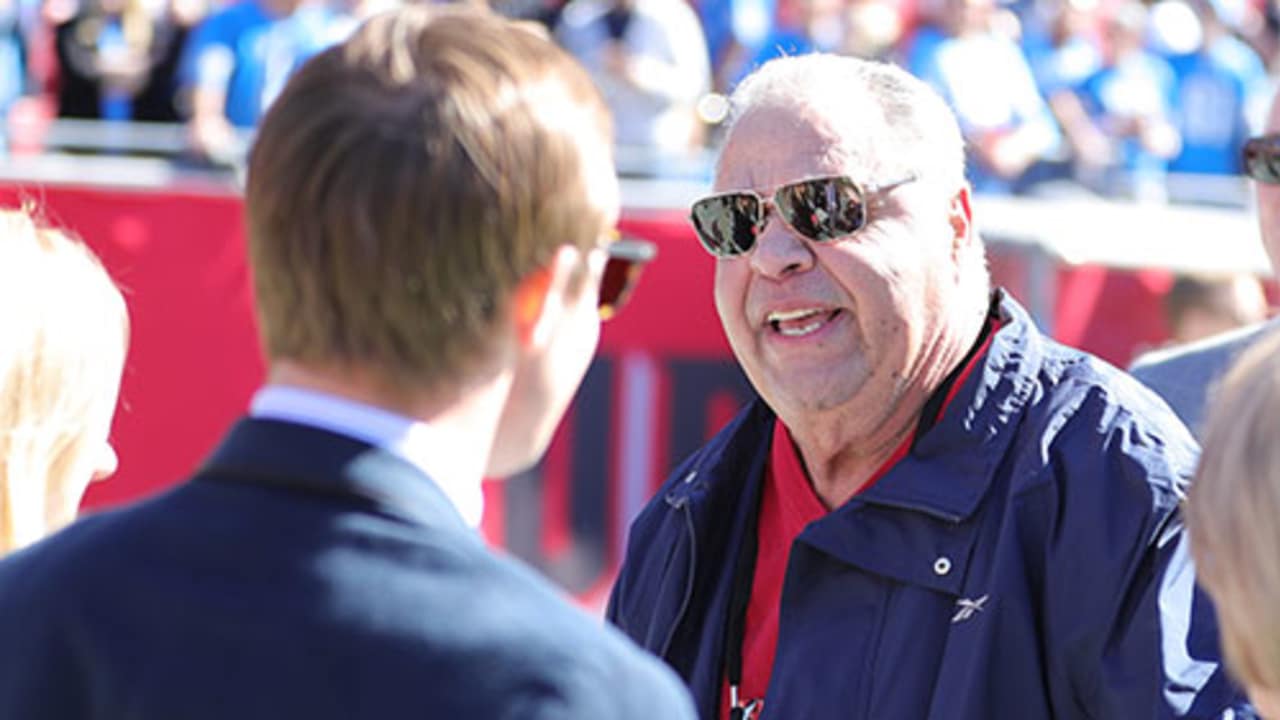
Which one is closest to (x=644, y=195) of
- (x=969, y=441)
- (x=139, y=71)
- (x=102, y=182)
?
(x=102, y=182)

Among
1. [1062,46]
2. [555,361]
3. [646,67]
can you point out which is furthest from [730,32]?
[555,361]

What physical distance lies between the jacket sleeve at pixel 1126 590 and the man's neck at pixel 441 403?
123cm

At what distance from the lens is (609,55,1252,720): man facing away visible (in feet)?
9.02

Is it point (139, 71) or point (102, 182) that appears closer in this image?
point (102, 182)

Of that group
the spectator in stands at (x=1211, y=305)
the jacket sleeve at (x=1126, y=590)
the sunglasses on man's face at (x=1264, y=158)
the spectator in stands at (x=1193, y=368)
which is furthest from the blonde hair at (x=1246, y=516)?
the spectator in stands at (x=1211, y=305)

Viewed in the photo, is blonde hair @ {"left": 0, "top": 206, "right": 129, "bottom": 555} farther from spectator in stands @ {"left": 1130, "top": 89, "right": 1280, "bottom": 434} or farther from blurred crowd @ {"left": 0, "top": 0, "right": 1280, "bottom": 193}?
blurred crowd @ {"left": 0, "top": 0, "right": 1280, "bottom": 193}

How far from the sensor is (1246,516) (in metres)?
1.79

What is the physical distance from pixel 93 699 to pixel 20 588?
0.43 ft

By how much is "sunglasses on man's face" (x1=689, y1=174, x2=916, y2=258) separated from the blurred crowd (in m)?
5.54

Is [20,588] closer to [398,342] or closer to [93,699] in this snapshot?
[93,699]

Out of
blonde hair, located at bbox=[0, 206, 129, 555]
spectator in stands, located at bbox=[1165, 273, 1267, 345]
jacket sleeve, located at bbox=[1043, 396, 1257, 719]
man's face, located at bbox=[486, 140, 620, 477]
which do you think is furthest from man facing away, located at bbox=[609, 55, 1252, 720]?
spectator in stands, located at bbox=[1165, 273, 1267, 345]

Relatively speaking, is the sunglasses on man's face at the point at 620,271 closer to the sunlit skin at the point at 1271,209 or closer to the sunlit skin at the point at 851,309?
the sunlit skin at the point at 851,309

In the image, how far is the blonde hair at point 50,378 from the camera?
2.69 metres

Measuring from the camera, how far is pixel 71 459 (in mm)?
2785
